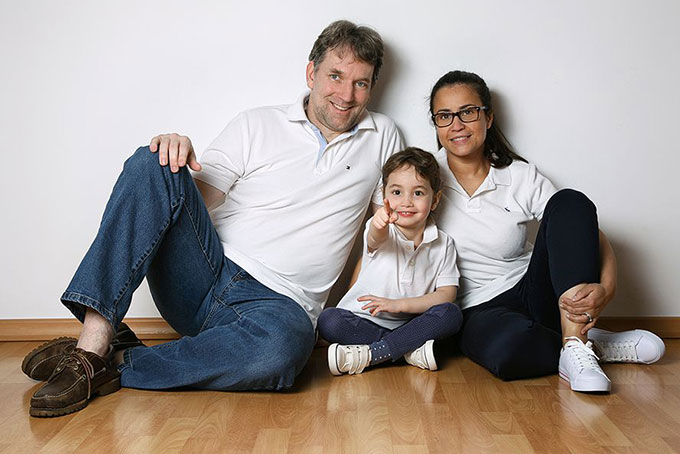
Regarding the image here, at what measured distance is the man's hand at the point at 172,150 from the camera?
2.06 metres

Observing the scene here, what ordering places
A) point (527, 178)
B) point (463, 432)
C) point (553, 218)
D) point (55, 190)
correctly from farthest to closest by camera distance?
1. point (55, 190)
2. point (527, 178)
3. point (553, 218)
4. point (463, 432)

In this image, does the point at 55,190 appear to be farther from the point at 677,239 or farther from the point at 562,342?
the point at 677,239

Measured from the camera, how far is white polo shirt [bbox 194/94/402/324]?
2355 millimetres

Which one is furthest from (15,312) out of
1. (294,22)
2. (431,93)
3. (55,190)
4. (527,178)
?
(527,178)

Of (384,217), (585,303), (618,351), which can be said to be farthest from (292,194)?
(618,351)

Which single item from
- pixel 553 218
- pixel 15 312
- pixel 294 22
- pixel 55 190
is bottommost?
pixel 15 312

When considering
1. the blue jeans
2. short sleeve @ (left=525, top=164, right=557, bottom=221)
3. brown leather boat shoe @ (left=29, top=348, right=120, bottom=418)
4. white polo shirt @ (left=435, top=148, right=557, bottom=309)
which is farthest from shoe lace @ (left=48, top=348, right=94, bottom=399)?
short sleeve @ (left=525, top=164, right=557, bottom=221)

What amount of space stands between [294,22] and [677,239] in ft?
5.08

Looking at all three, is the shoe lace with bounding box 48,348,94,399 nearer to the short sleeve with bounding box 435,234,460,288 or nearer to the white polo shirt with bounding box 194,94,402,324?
the white polo shirt with bounding box 194,94,402,324

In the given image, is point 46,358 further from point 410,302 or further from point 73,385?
point 410,302

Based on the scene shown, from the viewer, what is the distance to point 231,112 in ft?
8.76

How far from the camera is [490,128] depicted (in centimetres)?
263

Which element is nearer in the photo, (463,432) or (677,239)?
(463,432)

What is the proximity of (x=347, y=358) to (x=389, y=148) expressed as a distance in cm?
71
